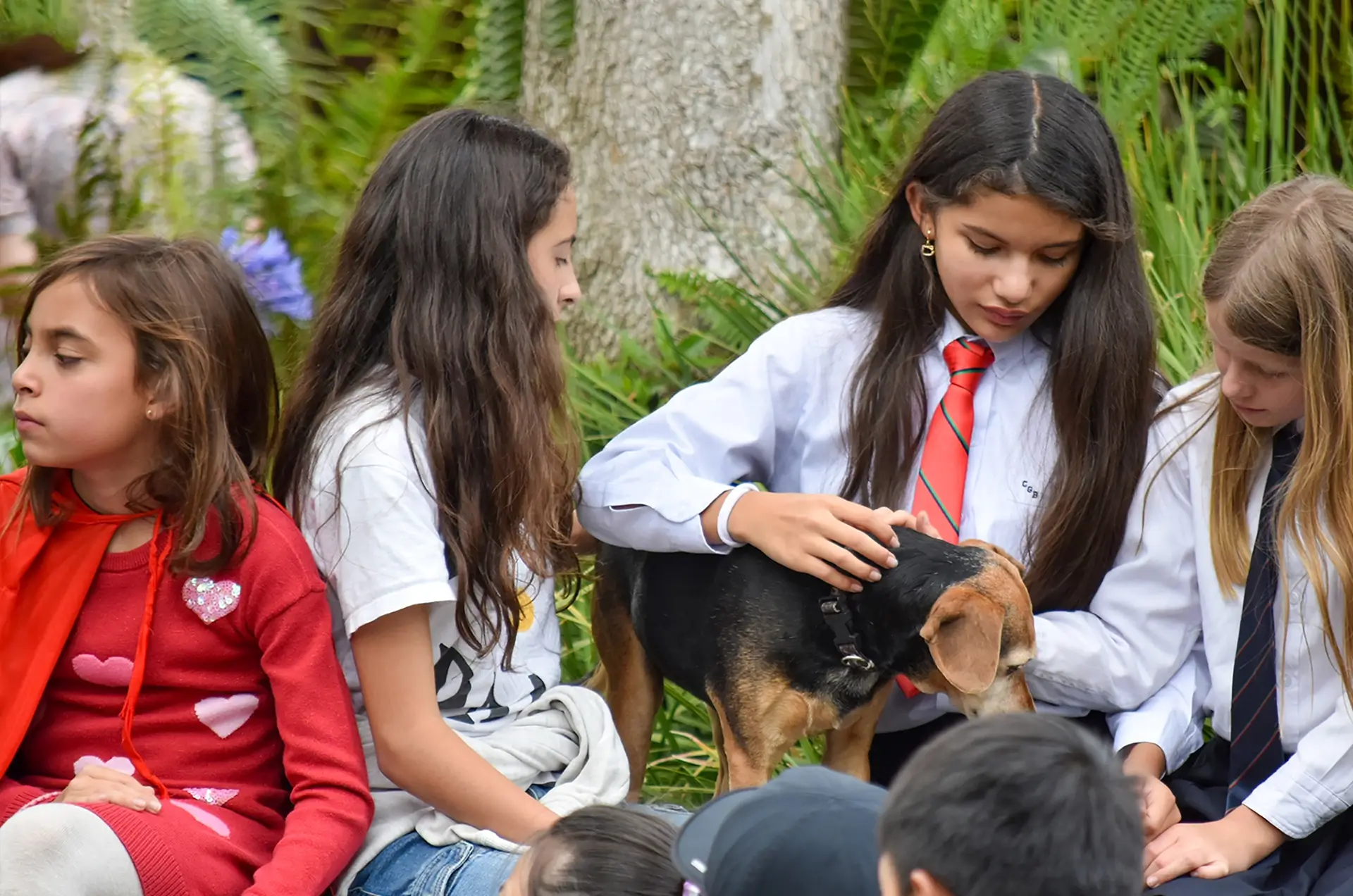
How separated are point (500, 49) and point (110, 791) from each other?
4775 mm

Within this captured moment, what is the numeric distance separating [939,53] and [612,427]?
229 cm

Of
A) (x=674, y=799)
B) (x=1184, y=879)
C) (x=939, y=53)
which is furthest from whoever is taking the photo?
(x=939, y=53)

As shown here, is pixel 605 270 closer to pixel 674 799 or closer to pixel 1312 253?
pixel 674 799

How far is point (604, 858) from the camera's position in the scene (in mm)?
2166

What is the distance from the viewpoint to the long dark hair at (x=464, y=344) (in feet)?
9.34

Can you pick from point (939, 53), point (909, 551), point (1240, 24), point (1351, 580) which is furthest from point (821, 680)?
point (1240, 24)

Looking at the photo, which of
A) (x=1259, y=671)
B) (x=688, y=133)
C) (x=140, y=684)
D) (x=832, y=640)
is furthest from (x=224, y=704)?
(x=688, y=133)

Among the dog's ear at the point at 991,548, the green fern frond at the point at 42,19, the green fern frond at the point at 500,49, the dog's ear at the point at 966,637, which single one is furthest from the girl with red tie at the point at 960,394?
the green fern frond at the point at 500,49

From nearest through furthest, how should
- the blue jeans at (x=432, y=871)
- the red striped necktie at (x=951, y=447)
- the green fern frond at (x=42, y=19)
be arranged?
1. the blue jeans at (x=432, y=871)
2. the red striped necktie at (x=951, y=447)
3. the green fern frond at (x=42, y=19)

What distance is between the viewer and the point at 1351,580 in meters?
2.81

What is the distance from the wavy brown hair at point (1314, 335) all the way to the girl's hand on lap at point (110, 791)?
227 cm

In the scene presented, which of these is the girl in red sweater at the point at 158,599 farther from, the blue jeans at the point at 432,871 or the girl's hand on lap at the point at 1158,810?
the girl's hand on lap at the point at 1158,810

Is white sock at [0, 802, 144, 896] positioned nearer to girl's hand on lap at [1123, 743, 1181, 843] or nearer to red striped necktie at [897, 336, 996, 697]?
red striped necktie at [897, 336, 996, 697]

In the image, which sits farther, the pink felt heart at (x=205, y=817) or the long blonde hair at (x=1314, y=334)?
the long blonde hair at (x=1314, y=334)
